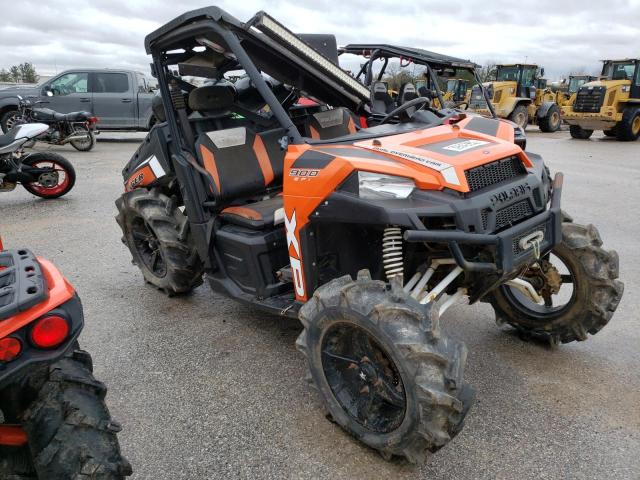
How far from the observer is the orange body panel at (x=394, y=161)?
8.25 ft

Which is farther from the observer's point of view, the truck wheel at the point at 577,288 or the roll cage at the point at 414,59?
the roll cage at the point at 414,59

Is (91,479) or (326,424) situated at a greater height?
(91,479)

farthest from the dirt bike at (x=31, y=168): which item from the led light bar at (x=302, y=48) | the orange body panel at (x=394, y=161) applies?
the orange body panel at (x=394, y=161)

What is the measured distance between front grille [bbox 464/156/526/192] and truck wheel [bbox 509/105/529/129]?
58.6 feet

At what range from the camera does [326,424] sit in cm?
281

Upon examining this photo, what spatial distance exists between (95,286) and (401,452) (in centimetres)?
337

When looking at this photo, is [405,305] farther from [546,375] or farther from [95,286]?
[95,286]

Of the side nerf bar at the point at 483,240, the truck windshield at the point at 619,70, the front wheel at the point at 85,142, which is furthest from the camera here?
the truck windshield at the point at 619,70

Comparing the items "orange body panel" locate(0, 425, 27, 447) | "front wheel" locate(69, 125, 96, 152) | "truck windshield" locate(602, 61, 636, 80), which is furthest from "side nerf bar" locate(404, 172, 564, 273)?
"truck windshield" locate(602, 61, 636, 80)

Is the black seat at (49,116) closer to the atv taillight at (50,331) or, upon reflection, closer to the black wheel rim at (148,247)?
the black wheel rim at (148,247)

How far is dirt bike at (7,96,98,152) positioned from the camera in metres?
12.2

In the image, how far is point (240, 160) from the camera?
12.8ft

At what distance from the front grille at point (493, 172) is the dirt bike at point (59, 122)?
462 inches

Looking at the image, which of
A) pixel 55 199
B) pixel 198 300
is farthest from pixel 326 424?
pixel 55 199
